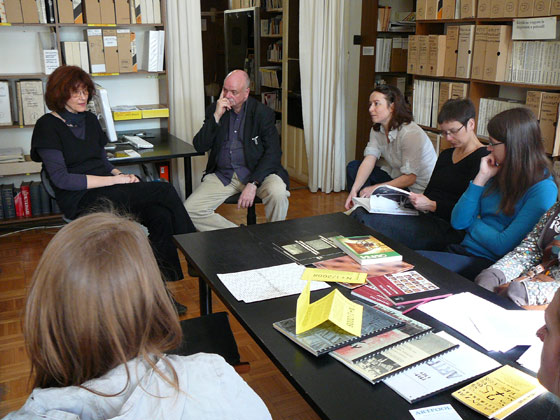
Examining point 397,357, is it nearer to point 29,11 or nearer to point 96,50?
point 96,50

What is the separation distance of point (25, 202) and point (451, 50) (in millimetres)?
3334

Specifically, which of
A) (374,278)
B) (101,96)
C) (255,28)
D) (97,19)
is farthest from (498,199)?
(255,28)

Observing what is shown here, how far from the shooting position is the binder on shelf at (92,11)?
3871 millimetres

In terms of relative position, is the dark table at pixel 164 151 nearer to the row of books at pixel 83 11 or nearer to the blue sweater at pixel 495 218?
the row of books at pixel 83 11

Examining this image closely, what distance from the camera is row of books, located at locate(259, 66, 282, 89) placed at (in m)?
5.86

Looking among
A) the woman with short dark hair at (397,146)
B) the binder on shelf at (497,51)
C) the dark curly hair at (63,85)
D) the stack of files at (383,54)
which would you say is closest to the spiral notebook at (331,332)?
the woman with short dark hair at (397,146)

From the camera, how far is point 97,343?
0.89 m

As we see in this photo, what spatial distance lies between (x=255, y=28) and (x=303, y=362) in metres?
5.23

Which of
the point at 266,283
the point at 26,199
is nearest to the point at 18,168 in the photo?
the point at 26,199

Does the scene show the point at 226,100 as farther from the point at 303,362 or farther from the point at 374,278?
the point at 303,362

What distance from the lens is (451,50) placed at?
412 cm

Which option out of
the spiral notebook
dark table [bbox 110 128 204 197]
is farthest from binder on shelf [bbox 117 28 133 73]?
the spiral notebook

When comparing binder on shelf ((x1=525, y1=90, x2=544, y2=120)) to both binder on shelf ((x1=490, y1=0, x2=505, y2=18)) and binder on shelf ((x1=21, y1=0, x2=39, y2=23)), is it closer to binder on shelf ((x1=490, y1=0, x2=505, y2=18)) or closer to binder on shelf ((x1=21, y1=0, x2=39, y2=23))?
binder on shelf ((x1=490, y1=0, x2=505, y2=18))

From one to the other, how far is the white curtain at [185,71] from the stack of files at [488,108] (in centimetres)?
215
